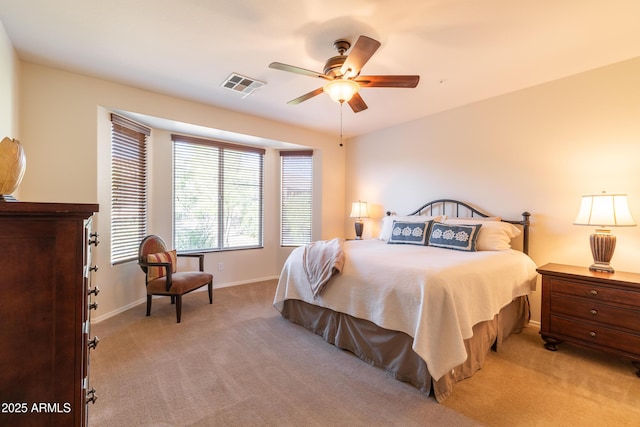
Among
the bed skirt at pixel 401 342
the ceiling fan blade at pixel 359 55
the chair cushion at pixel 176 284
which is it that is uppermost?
the ceiling fan blade at pixel 359 55

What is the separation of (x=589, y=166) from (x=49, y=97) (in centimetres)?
553

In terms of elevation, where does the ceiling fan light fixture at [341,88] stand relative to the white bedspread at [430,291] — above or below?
above

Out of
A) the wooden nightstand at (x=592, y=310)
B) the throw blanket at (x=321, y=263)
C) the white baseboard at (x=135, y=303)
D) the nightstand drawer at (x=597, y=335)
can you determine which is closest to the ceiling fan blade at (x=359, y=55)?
the throw blanket at (x=321, y=263)

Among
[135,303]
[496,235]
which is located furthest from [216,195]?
[496,235]

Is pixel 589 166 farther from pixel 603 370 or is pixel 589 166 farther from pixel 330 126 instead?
pixel 330 126

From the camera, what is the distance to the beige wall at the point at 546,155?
261 centimetres

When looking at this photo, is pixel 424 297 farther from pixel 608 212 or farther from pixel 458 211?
pixel 458 211

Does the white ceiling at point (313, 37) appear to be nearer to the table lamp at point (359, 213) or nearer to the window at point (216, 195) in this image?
the window at point (216, 195)

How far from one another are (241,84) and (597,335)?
4.14 m

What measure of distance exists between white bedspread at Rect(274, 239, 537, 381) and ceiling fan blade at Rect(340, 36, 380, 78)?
1.61 metres

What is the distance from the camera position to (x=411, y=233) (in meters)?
3.51

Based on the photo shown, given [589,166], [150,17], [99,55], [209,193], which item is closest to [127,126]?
[99,55]

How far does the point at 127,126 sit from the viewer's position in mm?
3404

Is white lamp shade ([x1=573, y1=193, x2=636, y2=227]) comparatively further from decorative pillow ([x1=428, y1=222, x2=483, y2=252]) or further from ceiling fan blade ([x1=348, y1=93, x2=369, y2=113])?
ceiling fan blade ([x1=348, y1=93, x2=369, y2=113])
